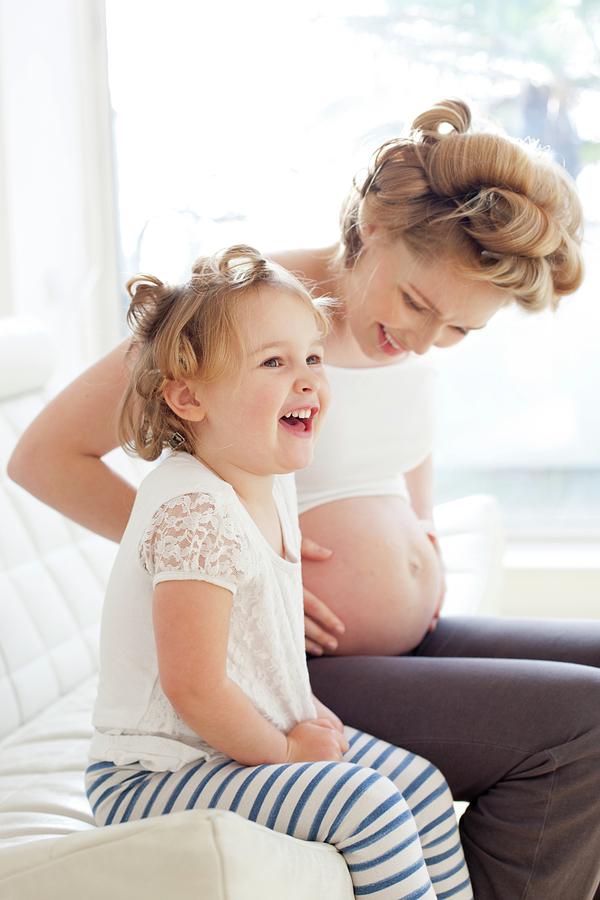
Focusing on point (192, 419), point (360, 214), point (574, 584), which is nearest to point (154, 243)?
point (574, 584)

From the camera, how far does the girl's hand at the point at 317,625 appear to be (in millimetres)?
1257

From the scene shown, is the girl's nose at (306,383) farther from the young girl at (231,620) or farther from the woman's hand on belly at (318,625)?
the woman's hand on belly at (318,625)

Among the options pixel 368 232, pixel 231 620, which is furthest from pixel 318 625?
pixel 368 232

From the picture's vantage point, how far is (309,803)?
0.94m

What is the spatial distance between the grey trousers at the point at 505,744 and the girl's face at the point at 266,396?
1.00 feet

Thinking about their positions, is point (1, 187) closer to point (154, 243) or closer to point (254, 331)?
point (154, 243)

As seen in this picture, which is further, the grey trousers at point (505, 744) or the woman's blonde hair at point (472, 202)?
the woman's blonde hair at point (472, 202)

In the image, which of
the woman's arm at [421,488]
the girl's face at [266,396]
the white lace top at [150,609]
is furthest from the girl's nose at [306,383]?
the woman's arm at [421,488]

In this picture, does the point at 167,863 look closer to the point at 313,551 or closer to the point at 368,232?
the point at 313,551

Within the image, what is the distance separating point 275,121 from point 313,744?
2.11m

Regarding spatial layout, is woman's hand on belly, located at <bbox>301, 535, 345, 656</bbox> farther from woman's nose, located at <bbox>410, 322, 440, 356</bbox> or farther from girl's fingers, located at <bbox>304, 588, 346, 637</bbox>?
woman's nose, located at <bbox>410, 322, 440, 356</bbox>

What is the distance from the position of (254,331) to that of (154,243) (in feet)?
6.23

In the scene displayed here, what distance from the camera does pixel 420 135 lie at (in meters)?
1.26

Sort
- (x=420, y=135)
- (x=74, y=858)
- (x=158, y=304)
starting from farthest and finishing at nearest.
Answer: (x=420, y=135) → (x=158, y=304) → (x=74, y=858)
